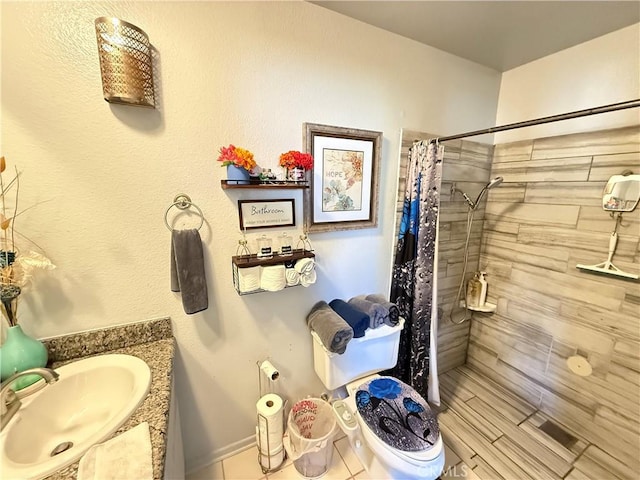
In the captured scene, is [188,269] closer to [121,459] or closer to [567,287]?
[121,459]

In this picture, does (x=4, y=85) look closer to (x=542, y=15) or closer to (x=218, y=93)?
(x=218, y=93)

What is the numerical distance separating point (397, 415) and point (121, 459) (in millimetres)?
1141

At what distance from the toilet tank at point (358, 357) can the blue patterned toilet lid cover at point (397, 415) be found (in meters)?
0.09

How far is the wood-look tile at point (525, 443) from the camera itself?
1.49 metres

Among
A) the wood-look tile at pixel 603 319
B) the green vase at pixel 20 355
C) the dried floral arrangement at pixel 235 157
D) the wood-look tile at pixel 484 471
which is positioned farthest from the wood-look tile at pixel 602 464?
the green vase at pixel 20 355

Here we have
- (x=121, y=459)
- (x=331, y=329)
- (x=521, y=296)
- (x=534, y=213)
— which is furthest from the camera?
(x=521, y=296)

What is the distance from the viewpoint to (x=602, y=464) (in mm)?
1490

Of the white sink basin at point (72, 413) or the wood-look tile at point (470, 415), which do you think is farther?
the wood-look tile at point (470, 415)

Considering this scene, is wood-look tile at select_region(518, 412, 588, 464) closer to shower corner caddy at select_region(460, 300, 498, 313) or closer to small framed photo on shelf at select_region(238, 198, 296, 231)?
shower corner caddy at select_region(460, 300, 498, 313)

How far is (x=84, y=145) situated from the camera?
0.96 m

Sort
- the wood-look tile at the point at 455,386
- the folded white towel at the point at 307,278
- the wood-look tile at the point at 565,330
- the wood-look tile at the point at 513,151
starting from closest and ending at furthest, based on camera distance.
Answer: the folded white towel at the point at 307,278
the wood-look tile at the point at 565,330
the wood-look tile at the point at 513,151
the wood-look tile at the point at 455,386

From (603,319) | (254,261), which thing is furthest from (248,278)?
(603,319)

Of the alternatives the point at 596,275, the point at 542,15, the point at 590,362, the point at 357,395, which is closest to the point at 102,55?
the point at 357,395

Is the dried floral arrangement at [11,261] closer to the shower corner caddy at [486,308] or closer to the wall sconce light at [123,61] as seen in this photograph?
the wall sconce light at [123,61]
